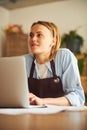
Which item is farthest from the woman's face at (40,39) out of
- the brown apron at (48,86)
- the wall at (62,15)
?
the wall at (62,15)

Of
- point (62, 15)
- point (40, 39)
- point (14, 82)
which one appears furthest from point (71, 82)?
point (62, 15)

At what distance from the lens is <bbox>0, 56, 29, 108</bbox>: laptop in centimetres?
118

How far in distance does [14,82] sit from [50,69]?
0.63 metres

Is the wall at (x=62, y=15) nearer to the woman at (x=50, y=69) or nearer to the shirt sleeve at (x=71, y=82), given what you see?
the woman at (x=50, y=69)

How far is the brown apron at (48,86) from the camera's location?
1.78m

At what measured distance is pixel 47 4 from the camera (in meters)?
6.30

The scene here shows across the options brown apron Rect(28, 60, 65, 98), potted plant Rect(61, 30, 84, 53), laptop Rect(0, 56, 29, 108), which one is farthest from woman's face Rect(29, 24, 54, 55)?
potted plant Rect(61, 30, 84, 53)

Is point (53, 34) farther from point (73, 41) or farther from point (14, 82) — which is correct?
point (73, 41)

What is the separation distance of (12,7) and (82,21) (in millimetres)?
1527

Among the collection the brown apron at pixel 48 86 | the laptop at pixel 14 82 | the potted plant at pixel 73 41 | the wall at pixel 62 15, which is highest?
the wall at pixel 62 15

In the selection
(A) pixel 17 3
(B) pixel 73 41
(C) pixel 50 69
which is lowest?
(C) pixel 50 69

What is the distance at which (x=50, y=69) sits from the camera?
180 centimetres

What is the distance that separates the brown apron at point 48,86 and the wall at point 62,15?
438 centimetres

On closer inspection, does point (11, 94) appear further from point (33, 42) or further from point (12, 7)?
point (12, 7)
